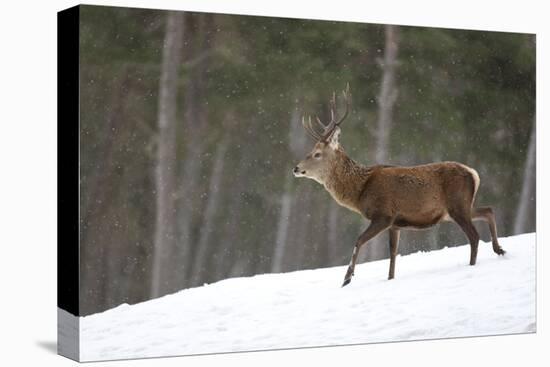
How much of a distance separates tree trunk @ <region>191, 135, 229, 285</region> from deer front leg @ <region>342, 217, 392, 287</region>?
1437 millimetres

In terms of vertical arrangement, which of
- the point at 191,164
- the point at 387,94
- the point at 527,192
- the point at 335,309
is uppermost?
the point at 387,94

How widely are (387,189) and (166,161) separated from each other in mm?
2409

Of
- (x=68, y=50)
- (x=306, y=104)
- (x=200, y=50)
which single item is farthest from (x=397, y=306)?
(x=68, y=50)

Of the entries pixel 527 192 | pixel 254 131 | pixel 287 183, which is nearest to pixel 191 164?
pixel 254 131

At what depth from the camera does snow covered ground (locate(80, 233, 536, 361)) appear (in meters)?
10.5

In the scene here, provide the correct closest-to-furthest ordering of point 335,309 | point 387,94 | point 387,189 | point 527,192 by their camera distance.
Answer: point 335,309
point 387,189
point 387,94
point 527,192

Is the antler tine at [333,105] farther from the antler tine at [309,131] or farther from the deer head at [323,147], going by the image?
the antler tine at [309,131]

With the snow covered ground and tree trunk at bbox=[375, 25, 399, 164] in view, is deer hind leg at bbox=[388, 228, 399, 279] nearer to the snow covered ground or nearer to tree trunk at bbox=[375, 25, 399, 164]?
the snow covered ground

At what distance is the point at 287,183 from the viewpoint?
11.4 metres

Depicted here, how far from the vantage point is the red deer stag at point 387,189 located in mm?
11531

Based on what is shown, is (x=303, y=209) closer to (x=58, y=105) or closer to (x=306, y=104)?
(x=306, y=104)

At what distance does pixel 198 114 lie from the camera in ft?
35.8

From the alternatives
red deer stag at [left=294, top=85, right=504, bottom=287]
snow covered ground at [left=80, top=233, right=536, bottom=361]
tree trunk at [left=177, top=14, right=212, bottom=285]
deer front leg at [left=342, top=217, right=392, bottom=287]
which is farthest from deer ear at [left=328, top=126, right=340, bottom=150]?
tree trunk at [left=177, top=14, right=212, bottom=285]

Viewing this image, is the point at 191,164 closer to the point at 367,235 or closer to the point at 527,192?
the point at 367,235
